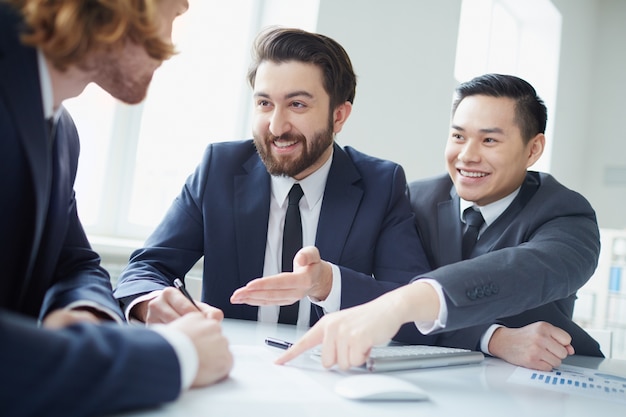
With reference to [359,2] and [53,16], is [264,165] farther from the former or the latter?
[359,2]

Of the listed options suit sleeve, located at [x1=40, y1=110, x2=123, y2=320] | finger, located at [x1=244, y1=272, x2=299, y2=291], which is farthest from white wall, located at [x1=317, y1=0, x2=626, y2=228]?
suit sleeve, located at [x1=40, y1=110, x2=123, y2=320]

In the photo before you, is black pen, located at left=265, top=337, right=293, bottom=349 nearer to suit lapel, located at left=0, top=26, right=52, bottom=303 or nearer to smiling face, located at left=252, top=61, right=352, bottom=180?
suit lapel, located at left=0, top=26, right=52, bottom=303

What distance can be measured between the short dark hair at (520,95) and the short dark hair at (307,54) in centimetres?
52

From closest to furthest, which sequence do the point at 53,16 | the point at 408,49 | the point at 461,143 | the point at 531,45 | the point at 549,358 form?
the point at 53,16 → the point at 549,358 → the point at 461,143 → the point at 408,49 → the point at 531,45

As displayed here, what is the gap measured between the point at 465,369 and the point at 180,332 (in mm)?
784

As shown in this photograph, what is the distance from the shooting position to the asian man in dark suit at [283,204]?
6.62 feet

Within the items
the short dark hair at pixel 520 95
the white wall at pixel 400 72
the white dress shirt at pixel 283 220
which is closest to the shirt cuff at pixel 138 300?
the white dress shirt at pixel 283 220

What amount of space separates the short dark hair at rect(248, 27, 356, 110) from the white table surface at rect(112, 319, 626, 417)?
120 centimetres

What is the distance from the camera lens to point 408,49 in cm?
414

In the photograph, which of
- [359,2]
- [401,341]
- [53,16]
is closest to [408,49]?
[359,2]

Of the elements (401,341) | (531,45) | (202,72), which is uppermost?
(531,45)

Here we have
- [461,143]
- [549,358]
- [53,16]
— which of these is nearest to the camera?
[53,16]

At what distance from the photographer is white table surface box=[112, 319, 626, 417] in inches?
33.6

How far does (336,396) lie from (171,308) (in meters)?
0.58
